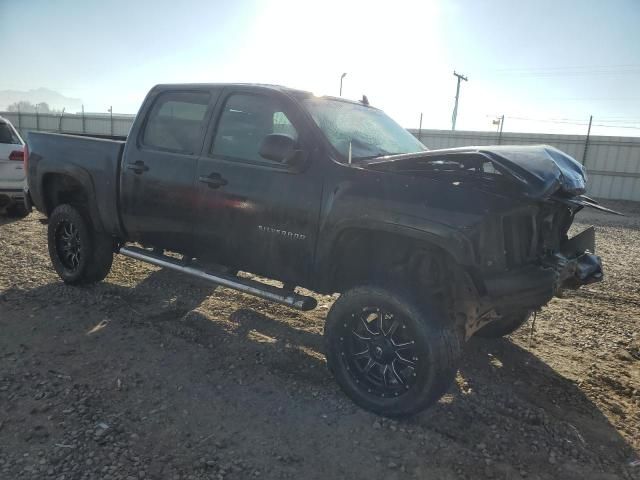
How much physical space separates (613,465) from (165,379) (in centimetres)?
284

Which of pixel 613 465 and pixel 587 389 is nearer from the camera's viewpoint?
pixel 613 465

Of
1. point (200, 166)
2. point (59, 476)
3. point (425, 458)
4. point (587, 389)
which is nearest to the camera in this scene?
point (59, 476)

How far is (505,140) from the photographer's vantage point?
65.0 feet

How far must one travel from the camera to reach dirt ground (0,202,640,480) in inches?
103

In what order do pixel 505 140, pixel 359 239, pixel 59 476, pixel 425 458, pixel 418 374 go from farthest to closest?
pixel 505 140 < pixel 359 239 < pixel 418 374 < pixel 425 458 < pixel 59 476

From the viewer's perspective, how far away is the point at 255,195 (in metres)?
3.61

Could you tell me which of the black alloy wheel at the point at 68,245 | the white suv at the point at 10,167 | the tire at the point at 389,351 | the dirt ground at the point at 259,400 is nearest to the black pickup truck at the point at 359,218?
the tire at the point at 389,351

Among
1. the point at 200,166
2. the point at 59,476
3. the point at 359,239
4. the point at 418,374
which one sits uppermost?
the point at 200,166

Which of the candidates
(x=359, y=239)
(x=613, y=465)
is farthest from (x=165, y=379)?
(x=613, y=465)

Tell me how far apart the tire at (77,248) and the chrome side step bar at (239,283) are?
46cm

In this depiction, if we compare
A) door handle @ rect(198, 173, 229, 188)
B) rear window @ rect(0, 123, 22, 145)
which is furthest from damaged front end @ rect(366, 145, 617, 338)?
rear window @ rect(0, 123, 22, 145)

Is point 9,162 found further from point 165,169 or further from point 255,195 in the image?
point 255,195

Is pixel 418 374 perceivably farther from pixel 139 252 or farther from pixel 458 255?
pixel 139 252

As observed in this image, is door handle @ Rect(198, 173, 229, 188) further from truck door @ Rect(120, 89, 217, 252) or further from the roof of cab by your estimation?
the roof of cab
